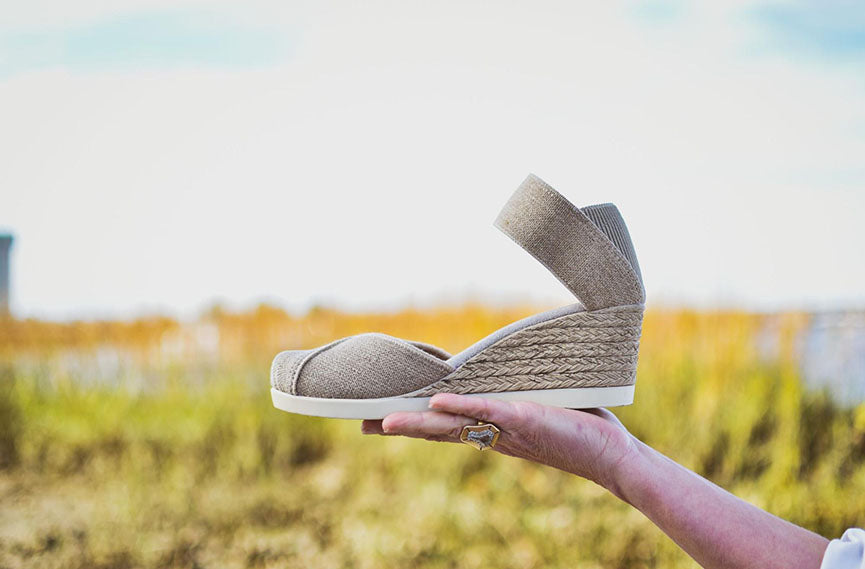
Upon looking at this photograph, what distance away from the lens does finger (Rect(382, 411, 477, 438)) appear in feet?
5.25

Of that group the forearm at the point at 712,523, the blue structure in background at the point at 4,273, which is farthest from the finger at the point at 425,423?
the blue structure in background at the point at 4,273

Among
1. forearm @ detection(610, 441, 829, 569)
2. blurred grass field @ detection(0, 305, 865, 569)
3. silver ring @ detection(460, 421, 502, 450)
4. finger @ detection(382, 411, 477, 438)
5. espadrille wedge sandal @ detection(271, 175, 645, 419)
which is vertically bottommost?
blurred grass field @ detection(0, 305, 865, 569)

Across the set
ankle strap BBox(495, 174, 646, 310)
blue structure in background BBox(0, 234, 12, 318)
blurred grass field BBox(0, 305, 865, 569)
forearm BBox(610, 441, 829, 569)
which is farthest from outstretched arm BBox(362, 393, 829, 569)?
blue structure in background BBox(0, 234, 12, 318)

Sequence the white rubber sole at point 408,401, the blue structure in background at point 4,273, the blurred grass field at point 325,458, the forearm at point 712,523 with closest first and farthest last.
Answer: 1. the forearm at point 712,523
2. the white rubber sole at point 408,401
3. the blurred grass field at point 325,458
4. the blue structure in background at point 4,273

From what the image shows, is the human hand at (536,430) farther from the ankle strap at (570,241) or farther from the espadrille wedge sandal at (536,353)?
the ankle strap at (570,241)

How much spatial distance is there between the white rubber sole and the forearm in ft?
0.50

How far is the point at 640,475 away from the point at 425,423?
45 centimetres

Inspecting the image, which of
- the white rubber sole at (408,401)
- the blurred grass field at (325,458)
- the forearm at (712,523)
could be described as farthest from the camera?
the blurred grass field at (325,458)

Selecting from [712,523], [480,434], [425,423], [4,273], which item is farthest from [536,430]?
[4,273]

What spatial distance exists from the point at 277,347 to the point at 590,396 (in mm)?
4033

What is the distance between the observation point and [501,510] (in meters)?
4.11

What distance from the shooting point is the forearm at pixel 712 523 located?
Result: 5.10 feet

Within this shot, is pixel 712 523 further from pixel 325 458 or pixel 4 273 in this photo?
pixel 4 273

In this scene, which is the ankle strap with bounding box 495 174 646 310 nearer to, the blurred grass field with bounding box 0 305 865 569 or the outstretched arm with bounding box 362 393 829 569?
the outstretched arm with bounding box 362 393 829 569
